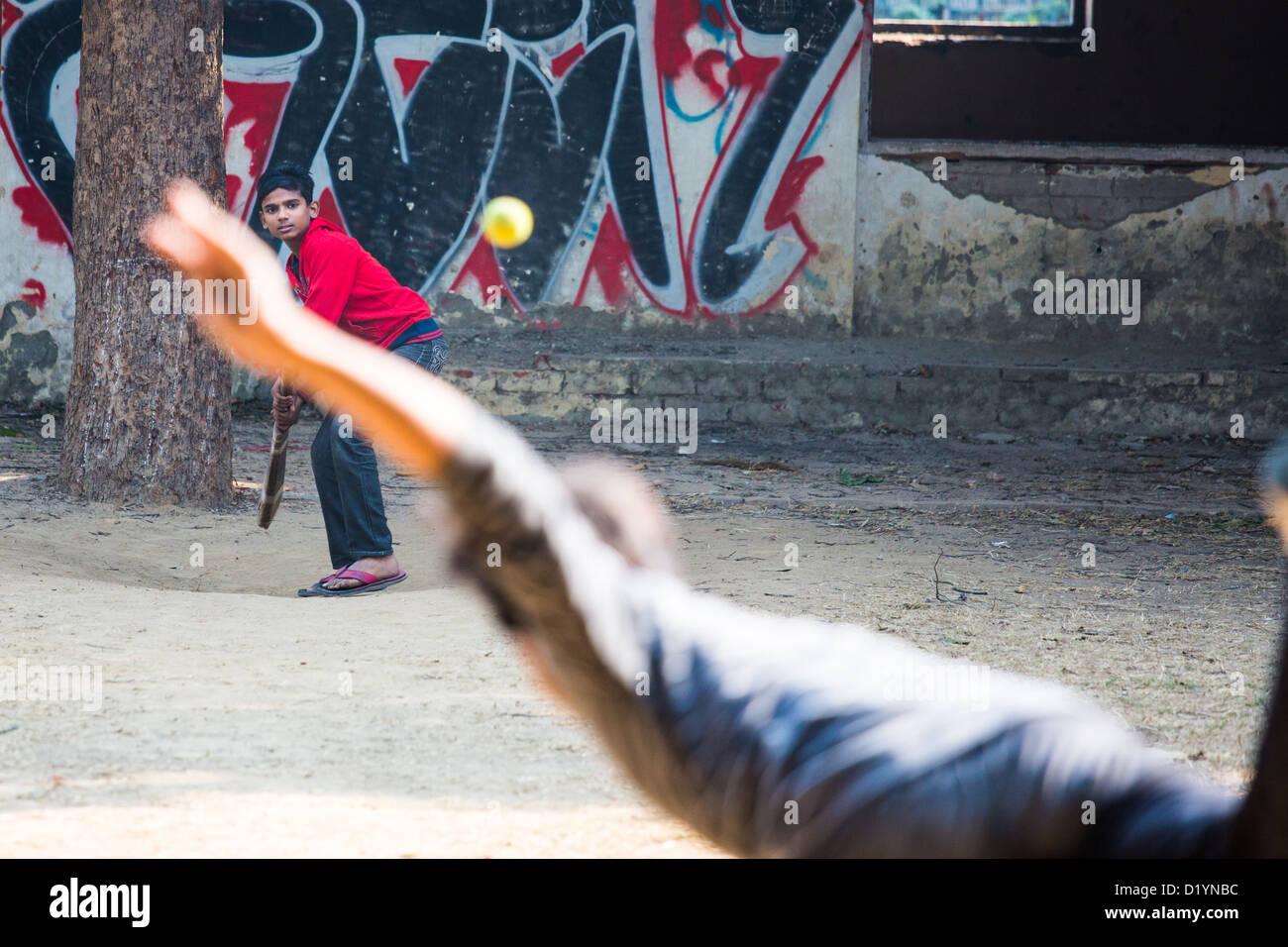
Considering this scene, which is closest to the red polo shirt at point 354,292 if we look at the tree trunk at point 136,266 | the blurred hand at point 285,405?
the blurred hand at point 285,405

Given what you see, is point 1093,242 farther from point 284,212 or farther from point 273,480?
point 284,212

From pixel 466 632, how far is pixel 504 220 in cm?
592

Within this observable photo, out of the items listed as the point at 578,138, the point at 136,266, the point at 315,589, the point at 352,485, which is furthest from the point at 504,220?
the point at 315,589

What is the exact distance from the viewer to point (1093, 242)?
31.1 ft

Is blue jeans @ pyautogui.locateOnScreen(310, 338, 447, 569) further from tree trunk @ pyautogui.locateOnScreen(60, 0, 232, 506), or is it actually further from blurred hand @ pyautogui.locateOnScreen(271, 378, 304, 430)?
tree trunk @ pyautogui.locateOnScreen(60, 0, 232, 506)

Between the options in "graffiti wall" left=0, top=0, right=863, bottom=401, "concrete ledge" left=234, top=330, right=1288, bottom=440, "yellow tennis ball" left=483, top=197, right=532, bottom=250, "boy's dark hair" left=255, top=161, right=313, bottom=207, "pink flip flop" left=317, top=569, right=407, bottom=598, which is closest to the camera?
"boy's dark hair" left=255, top=161, right=313, bottom=207

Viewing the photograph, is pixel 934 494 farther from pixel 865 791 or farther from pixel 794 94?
pixel 865 791

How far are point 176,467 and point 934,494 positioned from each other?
12.7 feet

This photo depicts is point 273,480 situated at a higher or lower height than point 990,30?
lower

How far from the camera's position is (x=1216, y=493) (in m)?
7.06

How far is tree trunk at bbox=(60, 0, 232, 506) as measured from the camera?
19.5 ft

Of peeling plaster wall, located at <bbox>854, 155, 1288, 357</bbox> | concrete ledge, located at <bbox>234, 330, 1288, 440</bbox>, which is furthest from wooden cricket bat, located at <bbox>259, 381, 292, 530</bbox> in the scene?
peeling plaster wall, located at <bbox>854, 155, 1288, 357</bbox>

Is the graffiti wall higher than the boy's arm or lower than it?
higher
